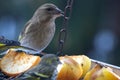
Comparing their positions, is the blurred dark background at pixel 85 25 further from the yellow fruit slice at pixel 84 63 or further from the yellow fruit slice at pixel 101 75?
the yellow fruit slice at pixel 101 75

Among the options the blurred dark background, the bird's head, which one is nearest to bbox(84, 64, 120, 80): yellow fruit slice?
the bird's head

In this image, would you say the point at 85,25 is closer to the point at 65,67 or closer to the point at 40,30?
the point at 40,30

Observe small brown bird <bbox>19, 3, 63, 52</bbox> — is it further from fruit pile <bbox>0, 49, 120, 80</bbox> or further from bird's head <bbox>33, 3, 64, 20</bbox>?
fruit pile <bbox>0, 49, 120, 80</bbox>

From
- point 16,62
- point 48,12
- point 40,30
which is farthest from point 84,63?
point 40,30

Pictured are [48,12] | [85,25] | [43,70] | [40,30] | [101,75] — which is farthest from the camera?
[85,25]

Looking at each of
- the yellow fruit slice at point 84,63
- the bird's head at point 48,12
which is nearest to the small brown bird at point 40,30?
the bird's head at point 48,12
